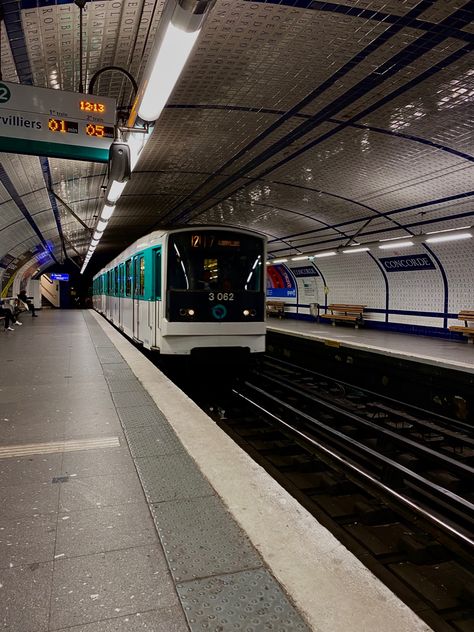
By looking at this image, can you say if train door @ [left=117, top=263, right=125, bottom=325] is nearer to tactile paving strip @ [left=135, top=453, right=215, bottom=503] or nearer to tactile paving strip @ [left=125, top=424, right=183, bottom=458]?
tactile paving strip @ [left=125, top=424, right=183, bottom=458]

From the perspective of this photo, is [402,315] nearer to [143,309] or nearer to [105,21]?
[143,309]

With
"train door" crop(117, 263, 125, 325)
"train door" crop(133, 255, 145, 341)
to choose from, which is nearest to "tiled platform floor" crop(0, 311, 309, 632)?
"train door" crop(133, 255, 145, 341)

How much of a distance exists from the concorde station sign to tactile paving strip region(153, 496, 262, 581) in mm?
3826

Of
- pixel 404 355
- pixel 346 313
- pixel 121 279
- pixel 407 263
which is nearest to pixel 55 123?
pixel 404 355

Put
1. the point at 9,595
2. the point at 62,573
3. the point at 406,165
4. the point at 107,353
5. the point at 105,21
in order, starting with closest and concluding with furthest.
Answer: the point at 9,595 → the point at 62,573 → the point at 105,21 → the point at 406,165 → the point at 107,353

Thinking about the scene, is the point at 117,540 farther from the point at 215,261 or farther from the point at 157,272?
the point at 157,272

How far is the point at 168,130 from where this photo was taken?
7047mm

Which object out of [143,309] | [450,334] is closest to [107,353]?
[143,309]

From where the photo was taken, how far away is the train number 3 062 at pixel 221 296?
299 inches

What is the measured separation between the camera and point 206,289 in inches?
299

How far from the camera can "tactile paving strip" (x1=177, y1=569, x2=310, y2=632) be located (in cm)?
176

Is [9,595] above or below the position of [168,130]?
below

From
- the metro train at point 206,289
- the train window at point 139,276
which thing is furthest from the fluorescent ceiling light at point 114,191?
the train window at point 139,276

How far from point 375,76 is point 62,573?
18.4ft
